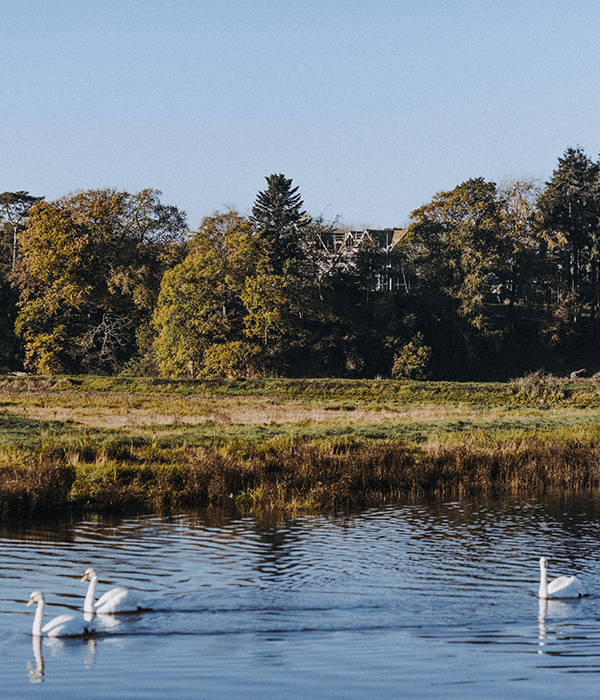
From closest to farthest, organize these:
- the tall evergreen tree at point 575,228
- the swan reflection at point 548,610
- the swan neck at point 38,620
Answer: the swan neck at point 38,620
the swan reflection at point 548,610
the tall evergreen tree at point 575,228

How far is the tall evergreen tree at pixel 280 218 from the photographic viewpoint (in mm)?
80812

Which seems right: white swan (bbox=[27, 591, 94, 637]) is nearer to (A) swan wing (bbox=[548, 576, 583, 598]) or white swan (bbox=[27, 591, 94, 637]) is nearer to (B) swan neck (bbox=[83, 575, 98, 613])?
(B) swan neck (bbox=[83, 575, 98, 613])

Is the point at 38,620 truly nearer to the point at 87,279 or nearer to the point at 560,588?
the point at 560,588

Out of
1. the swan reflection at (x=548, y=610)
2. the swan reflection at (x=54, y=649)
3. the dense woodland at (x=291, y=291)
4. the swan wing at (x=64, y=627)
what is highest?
the dense woodland at (x=291, y=291)

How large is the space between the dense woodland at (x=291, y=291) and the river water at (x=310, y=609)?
53.6 meters

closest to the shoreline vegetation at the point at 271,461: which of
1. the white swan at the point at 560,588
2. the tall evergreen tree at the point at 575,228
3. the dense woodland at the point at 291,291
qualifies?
the white swan at the point at 560,588

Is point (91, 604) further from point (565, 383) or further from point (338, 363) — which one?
point (338, 363)

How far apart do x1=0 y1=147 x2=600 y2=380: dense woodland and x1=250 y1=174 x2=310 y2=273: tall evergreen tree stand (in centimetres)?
16

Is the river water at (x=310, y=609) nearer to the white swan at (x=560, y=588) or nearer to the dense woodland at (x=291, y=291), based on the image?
the white swan at (x=560, y=588)

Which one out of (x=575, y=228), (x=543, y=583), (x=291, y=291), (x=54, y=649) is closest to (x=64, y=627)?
(x=54, y=649)

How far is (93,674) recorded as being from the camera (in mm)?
10250

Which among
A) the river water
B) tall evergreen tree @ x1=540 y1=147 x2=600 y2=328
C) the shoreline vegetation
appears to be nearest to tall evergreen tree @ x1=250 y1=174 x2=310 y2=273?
tall evergreen tree @ x1=540 y1=147 x2=600 y2=328

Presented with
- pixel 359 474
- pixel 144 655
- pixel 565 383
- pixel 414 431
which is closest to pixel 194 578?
pixel 144 655

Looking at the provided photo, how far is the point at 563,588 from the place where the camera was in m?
13.4
